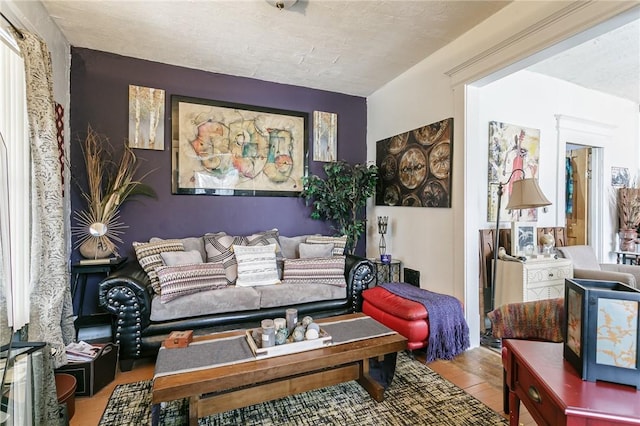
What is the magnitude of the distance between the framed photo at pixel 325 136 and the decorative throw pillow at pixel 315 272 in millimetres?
1564

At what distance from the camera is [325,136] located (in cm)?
430

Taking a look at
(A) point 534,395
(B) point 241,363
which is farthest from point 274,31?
(A) point 534,395

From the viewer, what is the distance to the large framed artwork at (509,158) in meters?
3.38

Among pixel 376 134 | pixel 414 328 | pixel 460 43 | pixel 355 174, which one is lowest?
pixel 414 328

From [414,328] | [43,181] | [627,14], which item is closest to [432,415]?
[414,328]

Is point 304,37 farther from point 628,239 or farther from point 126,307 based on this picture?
point 628,239

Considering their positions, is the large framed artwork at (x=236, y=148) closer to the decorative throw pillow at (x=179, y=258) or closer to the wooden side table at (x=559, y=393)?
the decorative throw pillow at (x=179, y=258)

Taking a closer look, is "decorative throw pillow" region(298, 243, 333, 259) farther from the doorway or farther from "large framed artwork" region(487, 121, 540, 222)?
the doorway

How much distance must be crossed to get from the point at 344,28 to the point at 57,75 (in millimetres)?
2550

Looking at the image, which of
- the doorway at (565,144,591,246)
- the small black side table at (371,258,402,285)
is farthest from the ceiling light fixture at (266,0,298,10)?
the doorway at (565,144,591,246)

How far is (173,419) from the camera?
1.91 m

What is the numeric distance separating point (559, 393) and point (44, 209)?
2.88 metres

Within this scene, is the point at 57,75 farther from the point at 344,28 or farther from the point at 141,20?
the point at 344,28

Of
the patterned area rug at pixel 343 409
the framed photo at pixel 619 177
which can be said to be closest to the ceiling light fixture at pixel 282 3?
the patterned area rug at pixel 343 409
